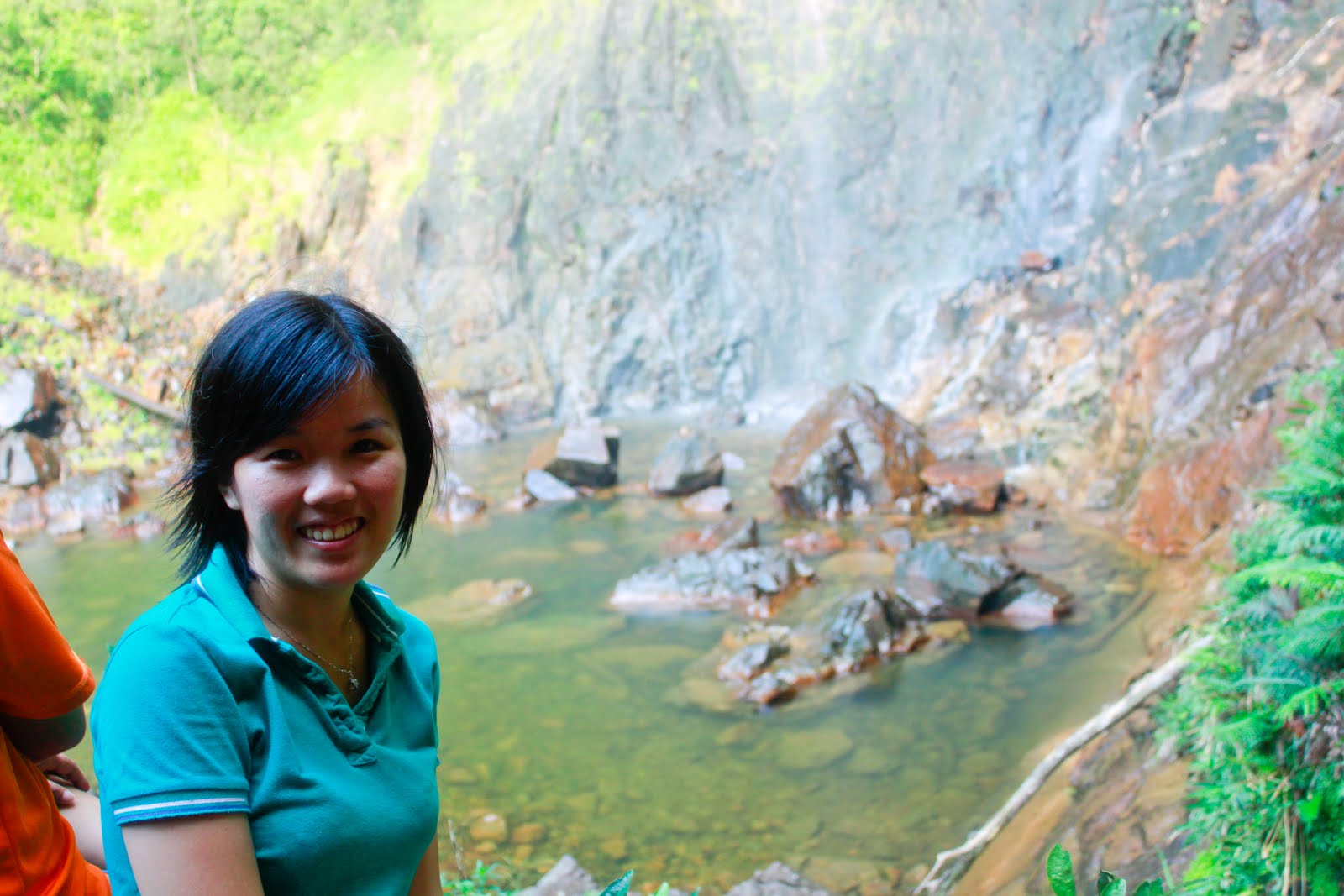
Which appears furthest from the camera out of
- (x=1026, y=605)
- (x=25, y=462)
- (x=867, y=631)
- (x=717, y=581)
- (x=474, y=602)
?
(x=25, y=462)

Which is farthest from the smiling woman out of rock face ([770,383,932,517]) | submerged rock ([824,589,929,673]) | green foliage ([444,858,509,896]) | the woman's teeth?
rock face ([770,383,932,517])

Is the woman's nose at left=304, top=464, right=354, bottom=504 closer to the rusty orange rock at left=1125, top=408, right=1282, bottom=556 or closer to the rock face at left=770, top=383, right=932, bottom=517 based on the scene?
the rusty orange rock at left=1125, top=408, right=1282, bottom=556

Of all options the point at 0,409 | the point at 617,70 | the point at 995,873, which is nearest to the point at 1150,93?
the point at 617,70

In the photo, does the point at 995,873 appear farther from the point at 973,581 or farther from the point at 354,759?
the point at 973,581

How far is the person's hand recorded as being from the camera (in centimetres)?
201

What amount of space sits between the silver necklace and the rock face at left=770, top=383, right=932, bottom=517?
361 inches

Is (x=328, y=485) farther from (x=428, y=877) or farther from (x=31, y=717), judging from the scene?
(x=31, y=717)

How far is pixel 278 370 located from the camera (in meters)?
1.28

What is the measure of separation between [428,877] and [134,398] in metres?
17.5

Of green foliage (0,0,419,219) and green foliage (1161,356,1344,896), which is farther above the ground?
green foliage (0,0,419,219)

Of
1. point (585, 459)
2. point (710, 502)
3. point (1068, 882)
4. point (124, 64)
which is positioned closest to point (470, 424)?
point (585, 459)

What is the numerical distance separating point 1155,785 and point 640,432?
14.5m

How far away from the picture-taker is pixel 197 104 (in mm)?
22828

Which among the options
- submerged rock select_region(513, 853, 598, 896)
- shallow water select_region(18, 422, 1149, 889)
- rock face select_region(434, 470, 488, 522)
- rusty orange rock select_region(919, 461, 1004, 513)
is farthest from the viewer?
rock face select_region(434, 470, 488, 522)
